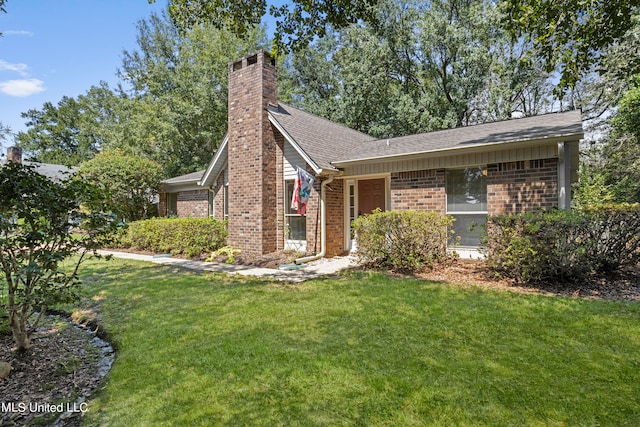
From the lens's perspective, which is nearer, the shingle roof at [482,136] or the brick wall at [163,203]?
the shingle roof at [482,136]

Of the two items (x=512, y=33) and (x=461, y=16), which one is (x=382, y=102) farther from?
(x=512, y=33)

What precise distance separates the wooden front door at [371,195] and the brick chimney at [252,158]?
2936 mm

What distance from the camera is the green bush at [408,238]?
25.0 ft

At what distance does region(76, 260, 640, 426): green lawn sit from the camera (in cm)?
257

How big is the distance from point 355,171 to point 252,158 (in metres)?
3.38

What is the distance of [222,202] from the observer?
43.7ft

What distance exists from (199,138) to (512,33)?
19.5m

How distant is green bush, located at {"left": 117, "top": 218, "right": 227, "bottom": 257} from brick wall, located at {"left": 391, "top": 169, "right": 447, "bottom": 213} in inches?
239

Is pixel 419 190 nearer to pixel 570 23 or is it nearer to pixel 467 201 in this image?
pixel 467 201

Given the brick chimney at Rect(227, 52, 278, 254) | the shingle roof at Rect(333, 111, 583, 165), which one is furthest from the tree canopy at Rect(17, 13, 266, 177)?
the shingle roof at Rect(333, 111, 583, 165)

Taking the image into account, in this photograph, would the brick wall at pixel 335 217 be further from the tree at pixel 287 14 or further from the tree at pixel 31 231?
the tree at pixel 31 231

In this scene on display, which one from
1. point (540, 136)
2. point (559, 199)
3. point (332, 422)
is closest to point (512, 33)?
point (540, 136)

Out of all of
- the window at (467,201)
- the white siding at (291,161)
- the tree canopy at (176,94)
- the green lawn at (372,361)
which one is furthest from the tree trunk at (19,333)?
the tree canopy at (176,94)

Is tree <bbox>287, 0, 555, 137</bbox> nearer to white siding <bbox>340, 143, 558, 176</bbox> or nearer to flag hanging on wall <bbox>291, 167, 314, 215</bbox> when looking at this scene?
white siding <bbox>340, 143, 558, 176</bbox>
